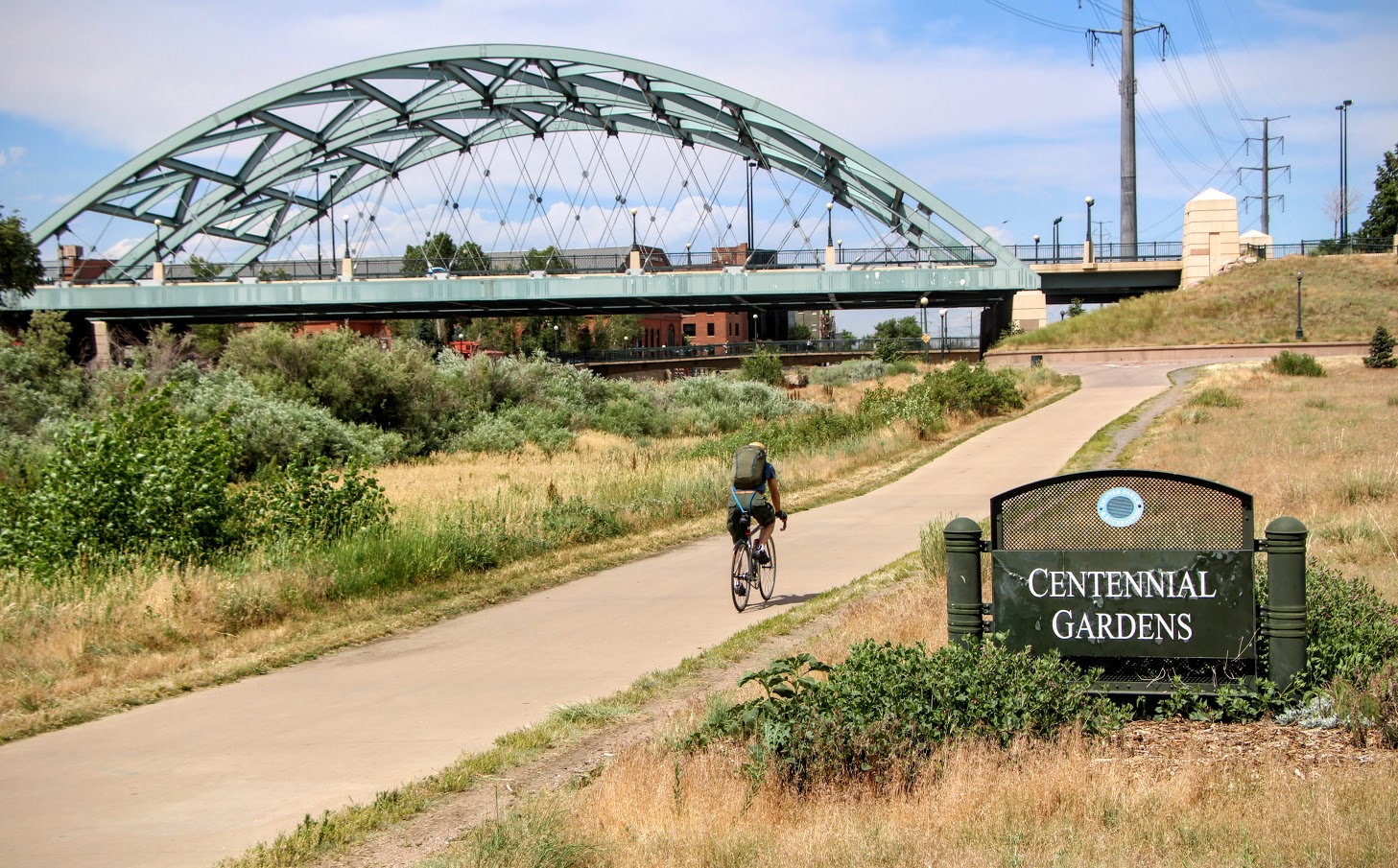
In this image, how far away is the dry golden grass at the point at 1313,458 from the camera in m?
10.9

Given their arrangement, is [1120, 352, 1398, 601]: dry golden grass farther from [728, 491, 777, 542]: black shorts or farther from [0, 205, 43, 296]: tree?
[0, 205, 43, 296]: tree

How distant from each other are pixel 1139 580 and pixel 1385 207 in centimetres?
10757

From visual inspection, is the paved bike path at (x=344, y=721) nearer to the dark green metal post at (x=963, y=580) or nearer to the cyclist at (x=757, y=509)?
the cyclist at (x=757, y=509)

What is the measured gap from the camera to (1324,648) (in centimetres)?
661

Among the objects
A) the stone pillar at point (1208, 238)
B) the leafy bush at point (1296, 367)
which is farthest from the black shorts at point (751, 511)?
the stone pillar at point (1208, 238)

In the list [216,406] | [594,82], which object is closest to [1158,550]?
[216,406]

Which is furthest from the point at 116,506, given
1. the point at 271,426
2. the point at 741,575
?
the point at 271,426

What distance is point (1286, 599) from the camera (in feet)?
20.5

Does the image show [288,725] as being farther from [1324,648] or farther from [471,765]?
[1324,648]

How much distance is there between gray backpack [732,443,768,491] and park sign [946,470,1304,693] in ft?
16.7

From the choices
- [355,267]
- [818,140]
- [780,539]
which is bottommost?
[780,539]

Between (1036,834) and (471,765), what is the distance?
3214 mm

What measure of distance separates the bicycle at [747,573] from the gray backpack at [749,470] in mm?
328

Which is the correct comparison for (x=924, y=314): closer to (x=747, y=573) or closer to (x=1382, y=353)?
(x=1382, y=353)
